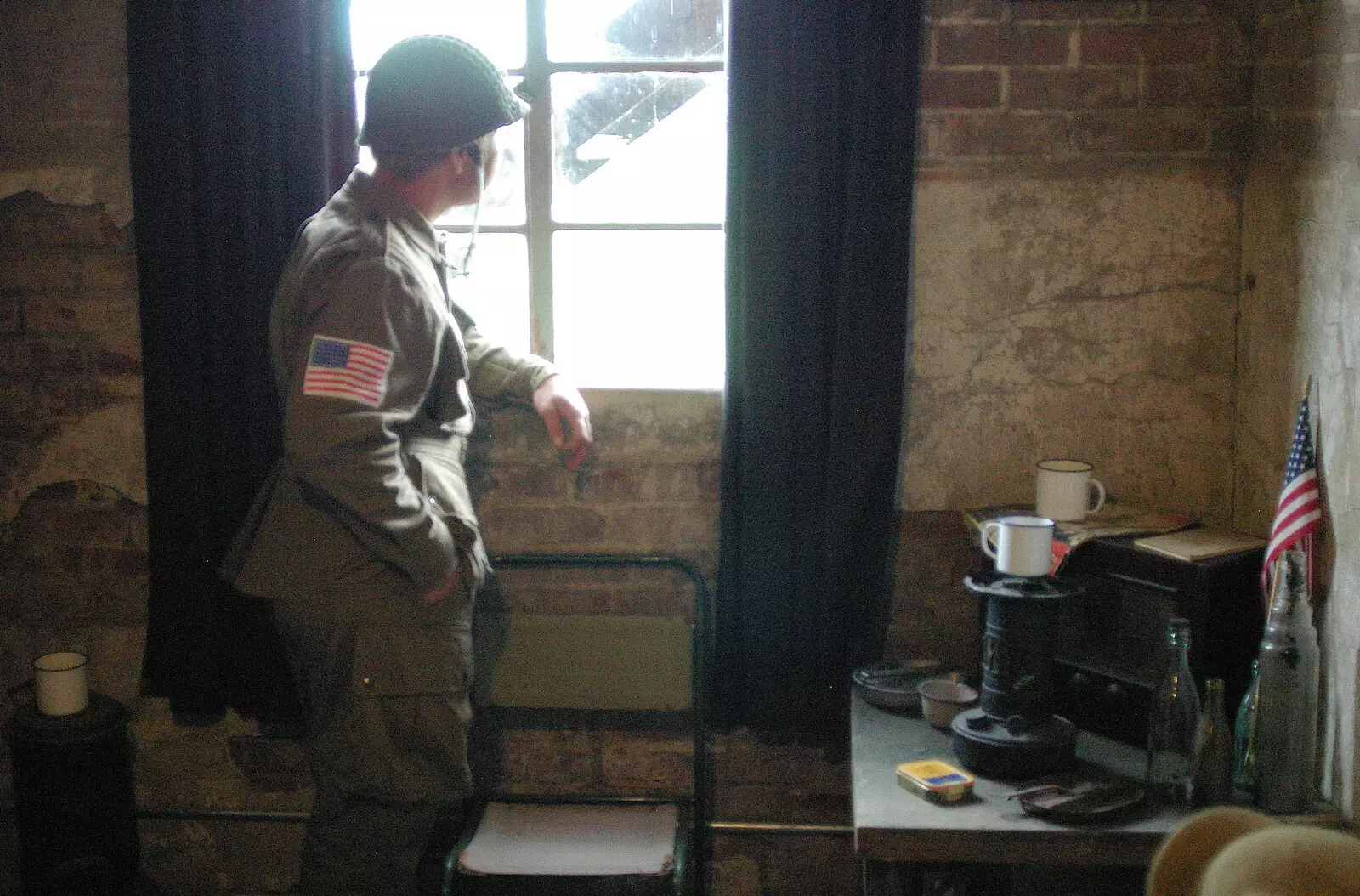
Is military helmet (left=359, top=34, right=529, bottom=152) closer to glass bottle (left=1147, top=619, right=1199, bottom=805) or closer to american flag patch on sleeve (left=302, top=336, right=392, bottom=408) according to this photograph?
american flag patch on sleeve (left=302, top=336, right=392, bottom=408)

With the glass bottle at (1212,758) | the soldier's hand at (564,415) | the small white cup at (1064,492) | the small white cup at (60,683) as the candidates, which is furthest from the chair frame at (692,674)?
the glass bottle at (1212,758)

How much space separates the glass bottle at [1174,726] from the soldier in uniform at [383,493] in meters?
1.19

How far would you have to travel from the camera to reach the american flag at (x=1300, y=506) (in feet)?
7.41

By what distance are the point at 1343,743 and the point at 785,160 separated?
1426mm

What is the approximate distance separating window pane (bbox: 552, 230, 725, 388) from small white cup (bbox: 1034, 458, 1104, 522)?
2.40ft

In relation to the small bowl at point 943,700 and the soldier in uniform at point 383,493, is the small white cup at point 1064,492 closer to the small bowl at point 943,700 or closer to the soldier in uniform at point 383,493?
the small bowl at point 943,700

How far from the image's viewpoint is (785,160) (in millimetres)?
2646

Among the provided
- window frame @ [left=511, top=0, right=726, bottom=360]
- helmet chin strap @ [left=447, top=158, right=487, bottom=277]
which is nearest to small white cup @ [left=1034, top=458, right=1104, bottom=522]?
window frame @ [left=511, top=0, right=726, bottom=360]

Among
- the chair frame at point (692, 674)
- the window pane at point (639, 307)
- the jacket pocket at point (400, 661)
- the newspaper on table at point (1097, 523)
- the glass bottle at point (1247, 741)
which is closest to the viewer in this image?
the glass bottle at point (1247, 741)

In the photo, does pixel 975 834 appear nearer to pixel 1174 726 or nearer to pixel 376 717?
pixel 1174 726

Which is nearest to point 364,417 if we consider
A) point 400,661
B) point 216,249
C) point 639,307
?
point 400,661

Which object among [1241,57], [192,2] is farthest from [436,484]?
[1241,57]

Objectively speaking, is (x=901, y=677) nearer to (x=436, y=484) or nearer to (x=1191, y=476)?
(x=1191, y=476)

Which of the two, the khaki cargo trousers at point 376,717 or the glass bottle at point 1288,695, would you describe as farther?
the khaki cargo trousers at point 376,717
